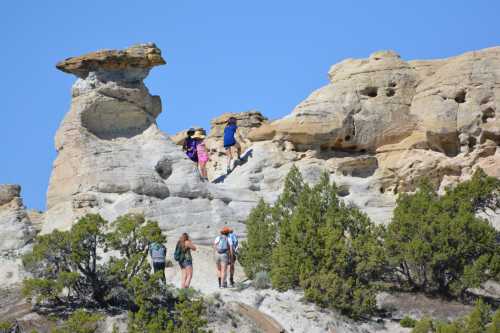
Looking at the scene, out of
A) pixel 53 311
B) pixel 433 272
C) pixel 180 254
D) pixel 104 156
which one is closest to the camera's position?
pixel 53 311

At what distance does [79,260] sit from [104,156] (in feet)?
23.8

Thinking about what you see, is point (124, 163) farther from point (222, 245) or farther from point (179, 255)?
point (179, 255)

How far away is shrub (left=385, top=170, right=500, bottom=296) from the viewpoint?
90.6 feet

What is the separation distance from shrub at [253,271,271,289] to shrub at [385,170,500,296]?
9.71ft

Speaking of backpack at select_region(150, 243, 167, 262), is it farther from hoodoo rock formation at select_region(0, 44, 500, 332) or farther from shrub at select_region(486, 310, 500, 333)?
shrub at select_region(486, 310, 500, 333)

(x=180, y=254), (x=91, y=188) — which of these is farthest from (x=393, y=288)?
(x=91, y=188)

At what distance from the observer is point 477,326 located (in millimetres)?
24625

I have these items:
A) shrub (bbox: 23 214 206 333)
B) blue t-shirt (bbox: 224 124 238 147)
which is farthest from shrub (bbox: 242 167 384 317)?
blue t-shirt (bbox: 224 124 238 147)

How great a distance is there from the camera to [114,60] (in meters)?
32.2

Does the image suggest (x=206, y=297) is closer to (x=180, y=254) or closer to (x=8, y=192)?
(x=180, y=254)

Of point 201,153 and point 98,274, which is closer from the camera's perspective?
point 98,274

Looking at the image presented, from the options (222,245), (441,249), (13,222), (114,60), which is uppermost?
(114,60)

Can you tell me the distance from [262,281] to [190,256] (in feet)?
6.60

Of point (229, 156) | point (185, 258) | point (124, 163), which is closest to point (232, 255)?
point (185, 258)
